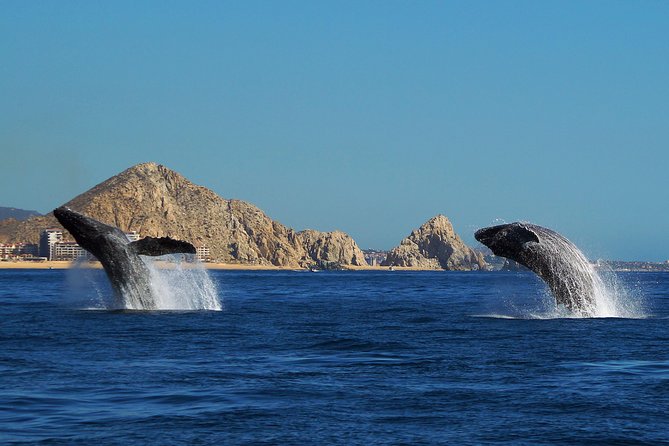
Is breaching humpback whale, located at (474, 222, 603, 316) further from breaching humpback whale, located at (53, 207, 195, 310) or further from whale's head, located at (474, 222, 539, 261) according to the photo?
breaching humpback whale, located at (53, 207, 195, 310)

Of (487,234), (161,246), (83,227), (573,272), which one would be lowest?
(573,272)

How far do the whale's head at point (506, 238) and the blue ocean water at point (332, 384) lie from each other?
1.99 m

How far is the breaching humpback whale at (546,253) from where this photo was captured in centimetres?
2683

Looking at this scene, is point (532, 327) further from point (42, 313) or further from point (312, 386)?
point (42, 313)

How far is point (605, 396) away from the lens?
575 inches

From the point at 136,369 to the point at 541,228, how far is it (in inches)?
543

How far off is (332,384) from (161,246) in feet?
42.4

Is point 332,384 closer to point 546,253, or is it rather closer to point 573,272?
point 546,253

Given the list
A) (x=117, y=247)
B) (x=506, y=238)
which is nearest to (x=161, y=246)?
(x=117, y=247)

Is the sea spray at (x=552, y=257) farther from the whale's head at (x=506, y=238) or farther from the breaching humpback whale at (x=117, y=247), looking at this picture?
the breaching humpback whale at (x=117, y=247)

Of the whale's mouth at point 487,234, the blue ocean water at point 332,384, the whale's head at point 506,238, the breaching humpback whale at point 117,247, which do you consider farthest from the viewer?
the breaching humpback whale at point 117,247

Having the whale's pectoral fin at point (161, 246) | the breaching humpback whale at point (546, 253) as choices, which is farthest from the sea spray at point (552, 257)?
the whale's pectoral fin at point (161, 246)

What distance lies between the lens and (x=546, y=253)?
90.2 feet

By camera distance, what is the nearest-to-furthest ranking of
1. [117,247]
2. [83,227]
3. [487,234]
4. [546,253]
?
1. [487,234]
2. [546,253]
3. [83,227]
4. [117,247]
